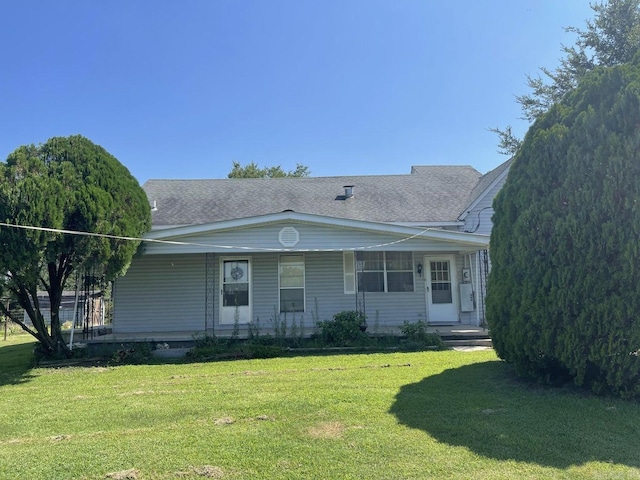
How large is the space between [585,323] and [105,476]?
4.88m

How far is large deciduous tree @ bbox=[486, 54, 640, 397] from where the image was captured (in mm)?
4633

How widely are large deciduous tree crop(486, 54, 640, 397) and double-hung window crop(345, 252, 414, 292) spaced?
19.6 feet

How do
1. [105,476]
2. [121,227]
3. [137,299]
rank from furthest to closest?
[137,299] → [121,227] → [105,476]

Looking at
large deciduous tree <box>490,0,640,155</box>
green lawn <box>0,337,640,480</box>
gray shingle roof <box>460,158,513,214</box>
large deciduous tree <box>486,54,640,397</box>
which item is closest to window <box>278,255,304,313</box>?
green lawn <box>0,337,640,480</box>

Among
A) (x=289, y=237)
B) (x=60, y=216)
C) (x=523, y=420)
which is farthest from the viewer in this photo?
(x=289, y=237)

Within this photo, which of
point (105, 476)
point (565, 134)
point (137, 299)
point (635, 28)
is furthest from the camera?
point (635, 28)

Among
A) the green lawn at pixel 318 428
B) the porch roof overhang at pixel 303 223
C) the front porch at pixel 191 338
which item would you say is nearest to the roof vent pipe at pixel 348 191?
the porch roof overhang at pixel 303 223

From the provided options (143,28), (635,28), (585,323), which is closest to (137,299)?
(143,28)

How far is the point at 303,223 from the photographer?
33.3ft

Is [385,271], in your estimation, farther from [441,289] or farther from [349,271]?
[441,289]

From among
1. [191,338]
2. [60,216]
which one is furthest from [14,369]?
[60,216]

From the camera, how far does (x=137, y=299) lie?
11.3 m

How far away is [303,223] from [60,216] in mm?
4899

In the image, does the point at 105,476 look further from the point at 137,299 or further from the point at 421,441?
the point at 137,299
